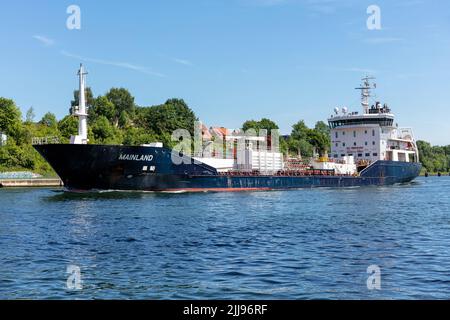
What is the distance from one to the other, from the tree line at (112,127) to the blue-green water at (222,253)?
46.2m

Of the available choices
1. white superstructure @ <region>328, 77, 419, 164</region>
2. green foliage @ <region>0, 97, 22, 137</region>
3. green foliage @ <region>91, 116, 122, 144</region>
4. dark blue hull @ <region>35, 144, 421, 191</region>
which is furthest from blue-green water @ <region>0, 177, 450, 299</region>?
green foliage @ <region>91, 116, 122, 144</region>

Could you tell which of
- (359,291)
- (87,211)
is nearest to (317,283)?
(359,291)

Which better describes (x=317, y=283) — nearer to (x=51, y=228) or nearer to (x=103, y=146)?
(x=51, y=228)

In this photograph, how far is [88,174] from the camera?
47625mm

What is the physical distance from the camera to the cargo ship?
47500 millimetres

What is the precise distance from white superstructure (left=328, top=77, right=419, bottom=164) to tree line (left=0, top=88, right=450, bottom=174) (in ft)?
95.9

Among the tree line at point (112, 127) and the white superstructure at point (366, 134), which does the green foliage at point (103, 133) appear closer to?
the tree line at point (112, 127)

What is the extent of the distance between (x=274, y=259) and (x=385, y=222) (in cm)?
1236

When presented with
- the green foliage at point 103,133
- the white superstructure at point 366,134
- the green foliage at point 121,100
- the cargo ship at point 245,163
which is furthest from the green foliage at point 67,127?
the white superstructure at point 366,134

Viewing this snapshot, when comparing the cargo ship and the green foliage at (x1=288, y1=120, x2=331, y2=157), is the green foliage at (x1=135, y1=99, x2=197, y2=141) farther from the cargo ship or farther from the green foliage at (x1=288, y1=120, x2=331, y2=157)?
the cargo ship

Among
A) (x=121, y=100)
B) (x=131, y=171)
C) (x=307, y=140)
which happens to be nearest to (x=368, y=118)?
(x=131, y=171)

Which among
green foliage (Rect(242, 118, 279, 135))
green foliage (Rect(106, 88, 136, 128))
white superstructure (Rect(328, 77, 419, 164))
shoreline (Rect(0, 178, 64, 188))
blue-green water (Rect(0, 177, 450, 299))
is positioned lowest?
blue-green water (Rect(0, 177, 450, 299))

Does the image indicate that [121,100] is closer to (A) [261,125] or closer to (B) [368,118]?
(A) [261,125]

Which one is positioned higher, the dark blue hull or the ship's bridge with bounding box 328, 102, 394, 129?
the ship's bridge with bounding box 328, 102, 394, 129
